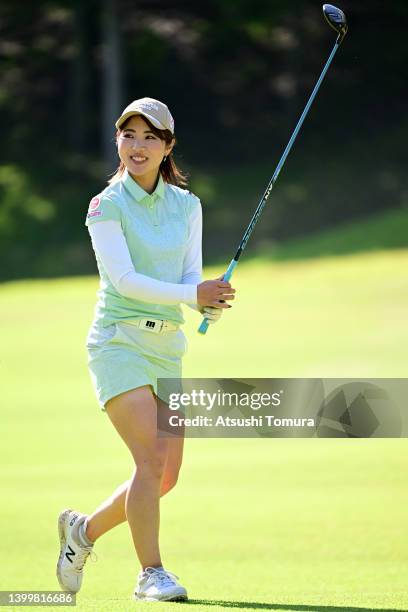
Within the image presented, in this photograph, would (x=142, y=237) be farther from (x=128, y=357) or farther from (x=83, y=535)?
(x=83, y=535)

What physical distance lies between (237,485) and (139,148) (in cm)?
395

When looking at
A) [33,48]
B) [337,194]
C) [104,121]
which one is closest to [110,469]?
[337,194]

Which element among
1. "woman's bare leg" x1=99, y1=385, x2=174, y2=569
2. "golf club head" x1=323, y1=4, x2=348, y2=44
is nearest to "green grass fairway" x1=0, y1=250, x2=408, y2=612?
"woman's bare leg" x1=99, y1=385, x2=174, y2=569

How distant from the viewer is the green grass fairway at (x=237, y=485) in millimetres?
5242

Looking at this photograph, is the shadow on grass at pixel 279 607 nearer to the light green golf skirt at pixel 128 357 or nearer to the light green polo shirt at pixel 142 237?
the light green golf skirt at pixel 128 357

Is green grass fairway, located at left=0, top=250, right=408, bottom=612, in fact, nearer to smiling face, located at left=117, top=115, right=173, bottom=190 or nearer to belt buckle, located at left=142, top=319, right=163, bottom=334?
belt buckle, located at left=142, top=319, right=163, bottom=334

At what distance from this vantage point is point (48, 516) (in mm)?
7188

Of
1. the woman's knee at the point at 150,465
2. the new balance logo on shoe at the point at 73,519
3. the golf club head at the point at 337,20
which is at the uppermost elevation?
the golf club head at the point at 337,20

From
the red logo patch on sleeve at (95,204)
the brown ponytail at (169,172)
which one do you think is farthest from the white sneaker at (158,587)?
the brown ponytail at (169,172)

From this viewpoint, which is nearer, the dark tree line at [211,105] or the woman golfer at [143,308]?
the woman golfer at [143,308]

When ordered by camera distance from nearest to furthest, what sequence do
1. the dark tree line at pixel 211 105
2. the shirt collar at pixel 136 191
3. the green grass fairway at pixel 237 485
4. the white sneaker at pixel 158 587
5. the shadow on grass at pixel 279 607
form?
the shadow on grass at pixel 279 607 → the white sneaker at pixel 158 587 → the shirt collar at pixel 136 191 → the green grass fairway at pixel 237 485 → the dark tree line at pixel 211 105

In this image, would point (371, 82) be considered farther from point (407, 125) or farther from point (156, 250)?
point (156, 250)

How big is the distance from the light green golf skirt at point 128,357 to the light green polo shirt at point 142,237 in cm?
5

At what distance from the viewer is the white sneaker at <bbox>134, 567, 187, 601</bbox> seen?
4258 mm
